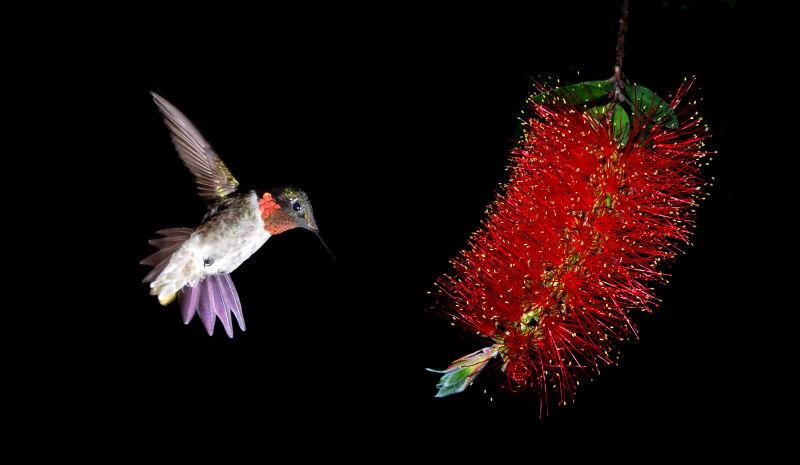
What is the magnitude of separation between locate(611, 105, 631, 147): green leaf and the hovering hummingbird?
1.94ft

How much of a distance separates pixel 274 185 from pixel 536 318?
0.52 m

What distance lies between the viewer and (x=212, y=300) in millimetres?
1064

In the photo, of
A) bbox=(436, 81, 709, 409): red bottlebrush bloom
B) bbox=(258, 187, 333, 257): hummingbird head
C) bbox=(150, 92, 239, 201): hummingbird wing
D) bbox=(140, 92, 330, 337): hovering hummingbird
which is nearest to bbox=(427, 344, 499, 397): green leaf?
bbox=(436, 81, 709, 409): red bottlebrush bloom

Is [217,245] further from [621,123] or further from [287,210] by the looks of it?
[621,123]

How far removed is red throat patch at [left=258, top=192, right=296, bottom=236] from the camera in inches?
37.9

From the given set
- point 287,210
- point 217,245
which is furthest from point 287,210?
point 217,245

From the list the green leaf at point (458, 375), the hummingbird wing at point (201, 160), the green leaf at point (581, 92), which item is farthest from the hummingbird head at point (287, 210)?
the green leaf at point (581, 92)

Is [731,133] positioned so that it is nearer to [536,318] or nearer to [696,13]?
[696,13]

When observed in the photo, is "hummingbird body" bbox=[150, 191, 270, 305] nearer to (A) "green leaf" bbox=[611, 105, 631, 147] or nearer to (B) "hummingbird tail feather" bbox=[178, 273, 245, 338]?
(B) "hummingbird tail feather" bbox=[178, 273, 245, 338]

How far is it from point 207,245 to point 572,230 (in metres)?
0.68

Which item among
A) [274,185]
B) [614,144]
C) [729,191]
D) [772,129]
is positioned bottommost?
[274,185]

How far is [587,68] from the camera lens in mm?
1066

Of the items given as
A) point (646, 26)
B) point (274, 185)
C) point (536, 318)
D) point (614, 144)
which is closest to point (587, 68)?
point (646, 26)

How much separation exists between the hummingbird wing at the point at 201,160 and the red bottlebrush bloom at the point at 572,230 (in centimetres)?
54
